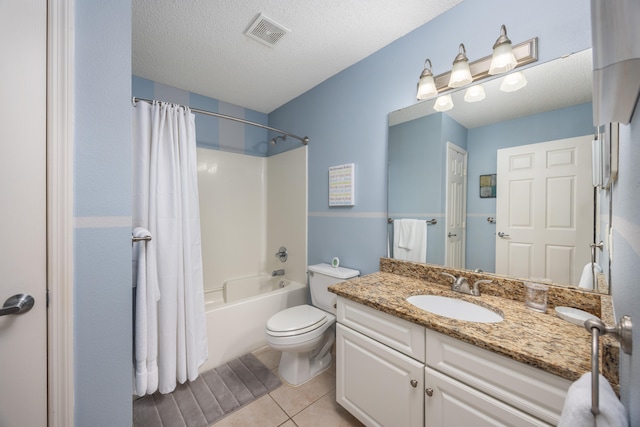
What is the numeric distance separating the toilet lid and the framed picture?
1.33 meters

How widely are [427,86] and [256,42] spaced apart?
1.21m

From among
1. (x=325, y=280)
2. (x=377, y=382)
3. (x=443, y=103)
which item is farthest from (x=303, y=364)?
(x=443, y=103)

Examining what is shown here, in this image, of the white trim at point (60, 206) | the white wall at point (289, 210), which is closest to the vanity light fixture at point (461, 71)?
the white wall at point (289, 210)

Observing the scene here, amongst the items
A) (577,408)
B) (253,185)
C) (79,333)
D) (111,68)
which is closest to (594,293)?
(577,408)

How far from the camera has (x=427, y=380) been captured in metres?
0.96

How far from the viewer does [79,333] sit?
2.83 ft

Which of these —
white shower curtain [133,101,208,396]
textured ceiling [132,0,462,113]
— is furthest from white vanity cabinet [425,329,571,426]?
textured ceiling [132,0,462,113]

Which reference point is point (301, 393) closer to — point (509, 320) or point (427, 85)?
point (509, 320)

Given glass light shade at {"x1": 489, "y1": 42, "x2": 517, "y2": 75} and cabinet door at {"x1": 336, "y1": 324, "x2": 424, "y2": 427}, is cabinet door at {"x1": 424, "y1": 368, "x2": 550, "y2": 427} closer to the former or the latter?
cabinet door at {"x1": 336, "y1": 324, "x2": 424, "y2": 427}

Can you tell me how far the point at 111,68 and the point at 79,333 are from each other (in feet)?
3.36

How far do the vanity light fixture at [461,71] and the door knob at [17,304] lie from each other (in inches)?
80.6

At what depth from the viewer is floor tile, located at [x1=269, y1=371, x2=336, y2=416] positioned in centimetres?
147

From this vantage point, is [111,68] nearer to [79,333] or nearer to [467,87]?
[79,333]

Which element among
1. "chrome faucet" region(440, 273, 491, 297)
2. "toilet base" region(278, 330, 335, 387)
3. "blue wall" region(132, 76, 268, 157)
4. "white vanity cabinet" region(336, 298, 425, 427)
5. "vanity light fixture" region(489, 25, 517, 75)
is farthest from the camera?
"blue wall" region(132, 76, 268, 157)
